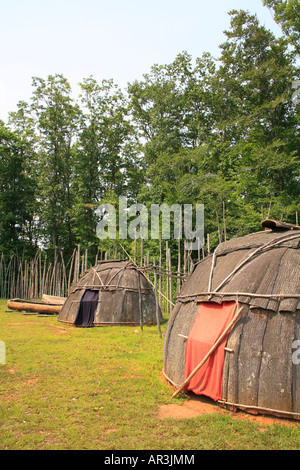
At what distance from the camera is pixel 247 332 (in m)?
5.89

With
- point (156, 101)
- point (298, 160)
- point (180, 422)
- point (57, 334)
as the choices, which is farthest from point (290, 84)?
point (180, 422)

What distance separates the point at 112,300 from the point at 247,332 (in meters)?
10.9

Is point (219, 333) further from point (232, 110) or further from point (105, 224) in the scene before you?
point (105, 224)

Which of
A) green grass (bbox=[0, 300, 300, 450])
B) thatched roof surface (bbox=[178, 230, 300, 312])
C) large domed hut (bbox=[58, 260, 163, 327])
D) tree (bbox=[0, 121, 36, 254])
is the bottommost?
green grass (bbox=[0, 300, 300, 450])

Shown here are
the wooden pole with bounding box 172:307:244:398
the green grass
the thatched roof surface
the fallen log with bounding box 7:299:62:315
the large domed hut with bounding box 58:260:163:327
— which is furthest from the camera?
the fallen log with bounding box 7:299:62:315

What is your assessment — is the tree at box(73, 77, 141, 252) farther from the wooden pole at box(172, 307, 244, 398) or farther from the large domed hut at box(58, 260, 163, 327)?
the wooden pole at box(172, 307, 244, 398)

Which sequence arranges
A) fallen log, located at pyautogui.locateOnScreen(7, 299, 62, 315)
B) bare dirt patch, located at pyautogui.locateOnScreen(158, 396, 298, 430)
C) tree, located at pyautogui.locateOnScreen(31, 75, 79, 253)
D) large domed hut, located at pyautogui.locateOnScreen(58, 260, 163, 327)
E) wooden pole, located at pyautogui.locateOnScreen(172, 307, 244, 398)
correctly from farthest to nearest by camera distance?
1. tree, located at pyautogui.locateOnScreen(31, 75, 79, 253)
2. fallen log, located at pyautogui.locateOnScreen(7, 299, 62, 315)
3. large domed hut, located at pyautogui.locateOnScreen(58, 260, 163, 327)
4. wooden pole, located at pyautogui.locateOnScreen(172, 307, 244, 398)
5. bare dirt patch, located at pyautogui.locateOnScreen(158, 396, 298, 430)

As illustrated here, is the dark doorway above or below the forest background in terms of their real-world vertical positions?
below

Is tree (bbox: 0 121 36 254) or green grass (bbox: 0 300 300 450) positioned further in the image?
tree (bbox: 0 121 36 254)

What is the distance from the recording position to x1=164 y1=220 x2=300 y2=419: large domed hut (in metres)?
5.47

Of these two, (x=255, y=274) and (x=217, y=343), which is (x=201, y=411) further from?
(x=255, y=274)

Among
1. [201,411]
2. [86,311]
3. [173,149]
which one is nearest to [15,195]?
[173,149]

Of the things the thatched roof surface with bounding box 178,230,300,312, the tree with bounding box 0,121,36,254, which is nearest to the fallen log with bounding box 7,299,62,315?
the thatched roof surface with bounding box 178,230,300,312

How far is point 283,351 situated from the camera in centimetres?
549
